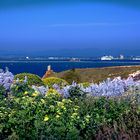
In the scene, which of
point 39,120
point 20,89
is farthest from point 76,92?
point 39,120

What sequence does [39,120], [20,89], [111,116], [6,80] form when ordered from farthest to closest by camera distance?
[6,80] → [20,89] → [111,116] → [39,120]

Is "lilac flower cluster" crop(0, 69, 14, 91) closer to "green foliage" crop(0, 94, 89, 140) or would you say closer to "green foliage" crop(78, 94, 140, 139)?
"green foliage" crop(0, 94, 89, 140)

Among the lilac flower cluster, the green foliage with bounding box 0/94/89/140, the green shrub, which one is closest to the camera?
the green foliage with bounding box 0/94/89/140

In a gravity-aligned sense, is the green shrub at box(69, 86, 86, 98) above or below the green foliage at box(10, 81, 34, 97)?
below

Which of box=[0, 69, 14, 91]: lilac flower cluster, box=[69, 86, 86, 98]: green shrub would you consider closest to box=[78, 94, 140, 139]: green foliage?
box=[69, 86, 86, 98]: green shrub

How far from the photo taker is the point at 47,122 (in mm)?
7230

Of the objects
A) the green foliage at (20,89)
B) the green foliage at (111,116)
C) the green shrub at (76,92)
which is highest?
the green foliage at (20,89)

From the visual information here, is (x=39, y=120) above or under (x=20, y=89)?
under

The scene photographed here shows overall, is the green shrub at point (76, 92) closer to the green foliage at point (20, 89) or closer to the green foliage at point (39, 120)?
the green foliage at point (20, 89)

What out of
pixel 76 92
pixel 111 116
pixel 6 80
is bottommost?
pixel 111 116

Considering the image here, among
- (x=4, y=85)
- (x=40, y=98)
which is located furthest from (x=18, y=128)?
(x=4, y=85)

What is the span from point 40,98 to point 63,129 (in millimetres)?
1010

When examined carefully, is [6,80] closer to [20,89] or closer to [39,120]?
[20,89]

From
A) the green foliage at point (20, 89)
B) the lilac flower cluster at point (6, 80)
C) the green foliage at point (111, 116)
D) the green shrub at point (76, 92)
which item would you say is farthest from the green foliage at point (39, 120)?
the green shrub at point (76, 92)
